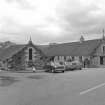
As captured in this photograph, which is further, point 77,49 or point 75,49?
point 75,49

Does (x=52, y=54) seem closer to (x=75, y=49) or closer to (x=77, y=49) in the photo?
(x=75, y=49)

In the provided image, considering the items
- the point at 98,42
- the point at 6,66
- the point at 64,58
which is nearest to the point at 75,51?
the point at 64,58

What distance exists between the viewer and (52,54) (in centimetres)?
5072

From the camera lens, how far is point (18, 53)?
3359cm

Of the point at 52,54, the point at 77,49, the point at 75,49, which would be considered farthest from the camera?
the point at 52,54

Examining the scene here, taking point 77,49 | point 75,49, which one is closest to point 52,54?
point 75,49

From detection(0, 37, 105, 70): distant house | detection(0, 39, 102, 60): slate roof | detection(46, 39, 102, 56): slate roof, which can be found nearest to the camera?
detection(0, 37, 105, 70): distant house

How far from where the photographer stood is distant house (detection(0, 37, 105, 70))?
33.7 m

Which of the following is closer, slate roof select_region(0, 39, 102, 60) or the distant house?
the distant house

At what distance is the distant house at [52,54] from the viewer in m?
33.7

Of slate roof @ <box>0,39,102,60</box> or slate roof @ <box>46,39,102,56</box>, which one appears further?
slate roof @ <box>46,39,102,56</box>

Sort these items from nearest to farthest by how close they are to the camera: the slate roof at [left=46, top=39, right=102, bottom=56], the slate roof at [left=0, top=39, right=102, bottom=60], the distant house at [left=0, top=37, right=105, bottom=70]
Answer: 1. the distant house at [left=0, top=37, right=105, bottom=70]
2. the slate roof at [left=0, top=39, right=102, bottom=60]
3. the slate roof at [left=46, top=39, right=102, bottom=56]

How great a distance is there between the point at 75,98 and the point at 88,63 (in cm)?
3246

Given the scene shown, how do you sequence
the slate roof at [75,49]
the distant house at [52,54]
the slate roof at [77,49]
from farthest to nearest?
the slate roof at [77,49] < the slate roof at [75,49] < the distant house at [52,54]
